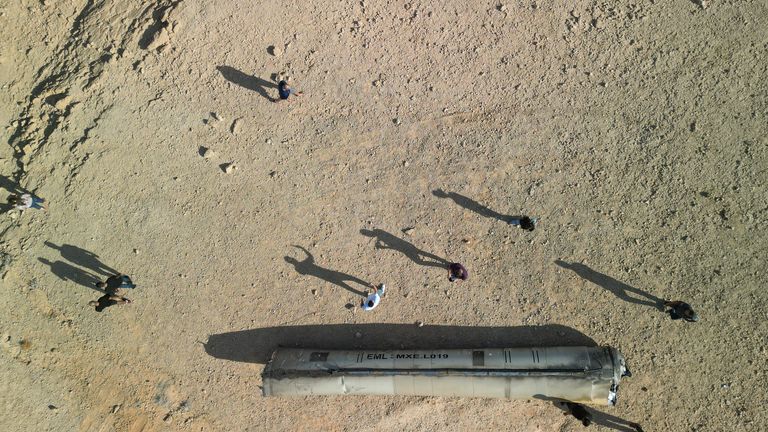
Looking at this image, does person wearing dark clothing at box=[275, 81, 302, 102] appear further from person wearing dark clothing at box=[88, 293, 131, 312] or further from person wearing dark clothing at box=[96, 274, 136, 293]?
person wearing dark clothing at box=[88, 293, 131, 312]

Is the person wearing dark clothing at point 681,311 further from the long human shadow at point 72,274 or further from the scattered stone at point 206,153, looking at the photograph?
the long human shadow at point 72,274

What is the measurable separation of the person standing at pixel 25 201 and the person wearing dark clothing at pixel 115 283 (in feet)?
8.65

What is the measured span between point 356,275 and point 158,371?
5974 mm

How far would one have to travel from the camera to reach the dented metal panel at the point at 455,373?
1063cm

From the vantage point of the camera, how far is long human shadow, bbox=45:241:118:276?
1205 centimetres

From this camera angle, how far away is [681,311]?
10789 mm

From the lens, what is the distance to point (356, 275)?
39.0ft

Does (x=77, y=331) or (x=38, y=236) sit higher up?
(x=38, y=236)

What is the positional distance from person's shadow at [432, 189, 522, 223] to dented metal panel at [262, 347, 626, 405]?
129 inches

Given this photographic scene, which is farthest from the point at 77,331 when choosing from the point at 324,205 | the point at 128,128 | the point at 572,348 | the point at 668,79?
the point at 668,79

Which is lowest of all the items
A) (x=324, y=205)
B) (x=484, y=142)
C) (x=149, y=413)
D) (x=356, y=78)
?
(x=149, y=413)

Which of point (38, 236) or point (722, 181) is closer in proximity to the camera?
point (722, 181)

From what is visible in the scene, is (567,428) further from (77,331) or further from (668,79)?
(77,331)

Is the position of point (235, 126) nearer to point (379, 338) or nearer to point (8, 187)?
point (8, 187)
